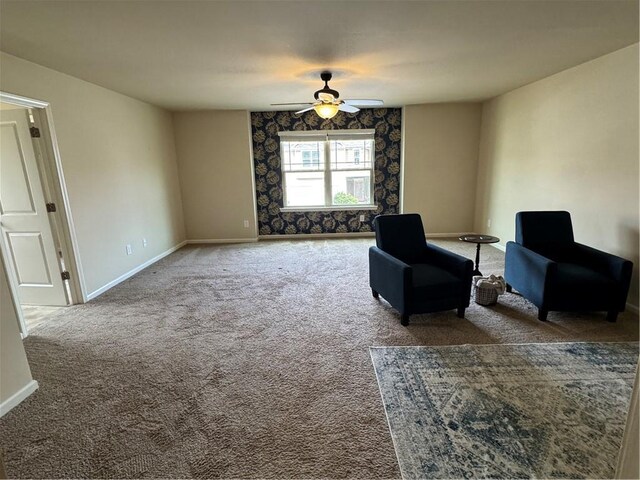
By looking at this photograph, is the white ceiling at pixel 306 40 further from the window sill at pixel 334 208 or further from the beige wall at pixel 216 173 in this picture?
the window sill at pixel 334 208

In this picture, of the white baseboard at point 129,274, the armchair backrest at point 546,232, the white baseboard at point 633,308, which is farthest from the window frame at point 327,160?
the white baseboard at point 633,308

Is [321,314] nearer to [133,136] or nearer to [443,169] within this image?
[133,136]

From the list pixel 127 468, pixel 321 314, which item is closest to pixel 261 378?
pixel 127 468

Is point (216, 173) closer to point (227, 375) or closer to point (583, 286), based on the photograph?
point (227, 375)

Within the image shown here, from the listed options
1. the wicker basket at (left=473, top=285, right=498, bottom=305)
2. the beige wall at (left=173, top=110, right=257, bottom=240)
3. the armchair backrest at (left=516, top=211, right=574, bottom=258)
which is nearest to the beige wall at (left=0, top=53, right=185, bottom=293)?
the beige wall at (left=173, top=110, right=257, bottom=240)

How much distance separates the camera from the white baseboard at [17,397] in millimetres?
1958

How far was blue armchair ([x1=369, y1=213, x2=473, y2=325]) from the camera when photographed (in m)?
2.84

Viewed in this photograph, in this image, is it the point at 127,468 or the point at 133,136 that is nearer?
the point at 127,468

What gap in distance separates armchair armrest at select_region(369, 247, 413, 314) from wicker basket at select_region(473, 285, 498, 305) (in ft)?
2.99

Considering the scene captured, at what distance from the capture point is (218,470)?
5.16ft

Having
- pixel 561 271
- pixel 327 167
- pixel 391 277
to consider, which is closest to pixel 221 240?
pixel 327 167

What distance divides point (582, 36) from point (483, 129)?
3196 millimetres

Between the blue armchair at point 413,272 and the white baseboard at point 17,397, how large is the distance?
2.72 m

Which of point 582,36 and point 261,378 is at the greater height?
point 582,36
